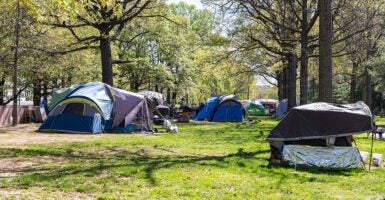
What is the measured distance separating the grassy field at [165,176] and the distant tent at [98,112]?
447cm

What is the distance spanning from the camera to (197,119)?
26.0 meters

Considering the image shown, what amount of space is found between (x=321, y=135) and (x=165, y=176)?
3623 millimetres

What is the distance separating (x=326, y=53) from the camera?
35.1 ft

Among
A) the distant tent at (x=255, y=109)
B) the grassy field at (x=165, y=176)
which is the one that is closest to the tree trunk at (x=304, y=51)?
the grassy field at (x=165, y=176)

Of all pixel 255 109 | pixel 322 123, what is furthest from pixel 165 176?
pixel 255 109

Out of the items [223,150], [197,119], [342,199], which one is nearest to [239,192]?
[342,199]

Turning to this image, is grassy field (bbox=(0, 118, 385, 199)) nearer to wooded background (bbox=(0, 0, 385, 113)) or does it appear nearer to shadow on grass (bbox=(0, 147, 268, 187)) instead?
shadow on grass (bbox=(0, 147, 268, 187))

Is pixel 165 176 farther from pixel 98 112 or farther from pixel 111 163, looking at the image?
pixel 98 112

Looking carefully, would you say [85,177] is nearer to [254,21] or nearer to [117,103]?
[117,103]

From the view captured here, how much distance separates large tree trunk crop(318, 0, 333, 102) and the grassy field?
2384 millimetres

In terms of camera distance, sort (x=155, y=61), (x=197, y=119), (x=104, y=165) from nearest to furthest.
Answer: (x=104, y=165), (x=197, y=119), (x=155, y=61)

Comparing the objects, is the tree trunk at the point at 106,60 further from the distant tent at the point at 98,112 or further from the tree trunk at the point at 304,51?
the tree trunk at the point at 304,51

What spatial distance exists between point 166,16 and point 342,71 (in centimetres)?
1773

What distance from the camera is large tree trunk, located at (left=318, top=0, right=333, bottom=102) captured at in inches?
419
